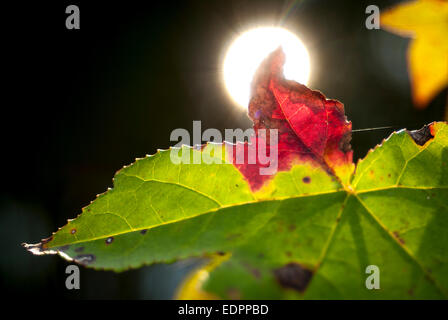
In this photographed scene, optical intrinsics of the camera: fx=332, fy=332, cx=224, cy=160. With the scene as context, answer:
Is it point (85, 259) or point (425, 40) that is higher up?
point (425, 40)

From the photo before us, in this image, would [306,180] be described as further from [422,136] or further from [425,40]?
[425,40]

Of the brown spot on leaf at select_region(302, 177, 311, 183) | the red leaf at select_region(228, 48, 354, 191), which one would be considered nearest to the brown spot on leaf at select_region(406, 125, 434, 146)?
the red leaf at select_region(228, 48, 354, 191)

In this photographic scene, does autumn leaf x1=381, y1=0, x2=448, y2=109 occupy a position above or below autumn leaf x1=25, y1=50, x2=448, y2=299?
above

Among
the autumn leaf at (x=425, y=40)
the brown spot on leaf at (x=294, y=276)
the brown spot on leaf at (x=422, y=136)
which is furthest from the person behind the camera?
the autumn leaf at (x=425, y=40)

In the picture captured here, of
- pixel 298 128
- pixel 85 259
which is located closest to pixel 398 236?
pixel 298 128

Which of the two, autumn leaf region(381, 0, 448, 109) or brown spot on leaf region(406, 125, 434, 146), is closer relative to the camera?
brown spot on leaf region(406, 125, 434, 146)

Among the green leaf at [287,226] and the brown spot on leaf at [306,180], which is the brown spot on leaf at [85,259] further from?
the brown spot on leaf at [306,180]

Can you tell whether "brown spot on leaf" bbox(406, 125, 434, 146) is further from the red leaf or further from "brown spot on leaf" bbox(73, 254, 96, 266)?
"brown spot on leaf" bbox(73, 254, 96, 266)

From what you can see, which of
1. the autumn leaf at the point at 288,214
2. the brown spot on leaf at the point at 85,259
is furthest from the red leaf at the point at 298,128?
the brown spot on leaf at the point at 85,259
